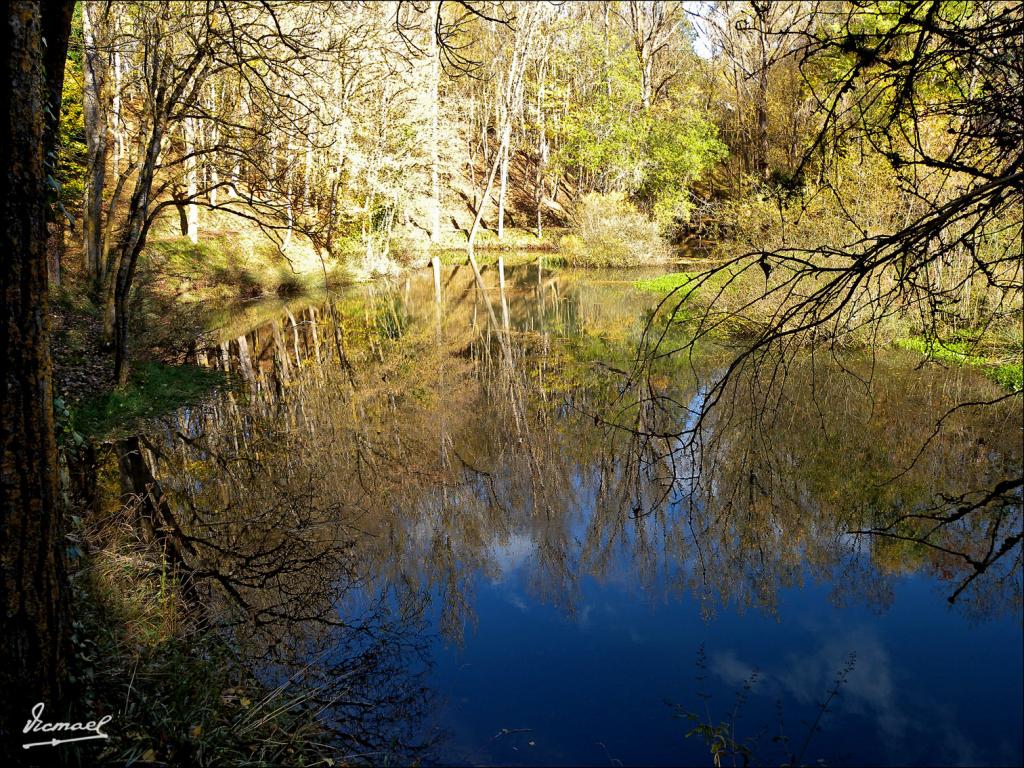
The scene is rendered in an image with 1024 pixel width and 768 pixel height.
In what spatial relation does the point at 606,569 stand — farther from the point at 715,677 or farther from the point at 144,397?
the point at 144,397

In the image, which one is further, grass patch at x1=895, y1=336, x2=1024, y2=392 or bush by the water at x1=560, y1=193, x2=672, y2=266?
bush by the water at x1=560, y1=193, x2=672, y2=266

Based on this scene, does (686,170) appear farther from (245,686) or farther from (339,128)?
(245,686)

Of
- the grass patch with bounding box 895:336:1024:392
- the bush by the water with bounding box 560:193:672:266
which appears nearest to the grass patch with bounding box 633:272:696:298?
the bush by the water with bounding box 560:193:672:266

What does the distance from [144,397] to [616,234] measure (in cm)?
2170

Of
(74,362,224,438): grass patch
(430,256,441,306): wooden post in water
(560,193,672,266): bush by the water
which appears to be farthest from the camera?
(560,193,672,266): bush by the water

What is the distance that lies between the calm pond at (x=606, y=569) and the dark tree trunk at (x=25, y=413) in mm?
2075

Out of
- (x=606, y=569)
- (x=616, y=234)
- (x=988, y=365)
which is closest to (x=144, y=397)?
(x=606, y=569)

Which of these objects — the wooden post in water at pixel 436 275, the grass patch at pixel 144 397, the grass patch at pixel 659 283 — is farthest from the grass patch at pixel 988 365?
the wooden post in water at pixel 436 275

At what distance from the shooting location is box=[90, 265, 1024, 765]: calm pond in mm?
4746

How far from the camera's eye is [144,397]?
11.2m

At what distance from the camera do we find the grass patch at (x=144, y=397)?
10.0 meters

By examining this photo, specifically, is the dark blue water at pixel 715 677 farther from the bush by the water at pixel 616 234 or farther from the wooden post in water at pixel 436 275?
the bush by the water at pixel 616 234

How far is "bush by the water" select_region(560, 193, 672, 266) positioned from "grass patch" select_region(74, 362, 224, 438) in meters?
19.4

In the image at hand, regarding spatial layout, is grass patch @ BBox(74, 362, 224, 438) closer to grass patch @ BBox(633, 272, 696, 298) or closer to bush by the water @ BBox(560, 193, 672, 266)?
grass patch @ BBox(633, 272, 696, 298)
